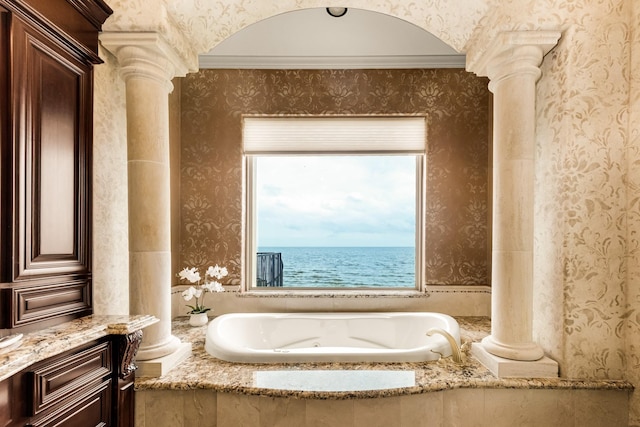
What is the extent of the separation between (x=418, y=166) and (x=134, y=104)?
2.06 m

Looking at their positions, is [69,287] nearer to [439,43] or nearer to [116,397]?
[116,397]

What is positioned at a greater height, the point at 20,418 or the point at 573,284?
the point at 573,284

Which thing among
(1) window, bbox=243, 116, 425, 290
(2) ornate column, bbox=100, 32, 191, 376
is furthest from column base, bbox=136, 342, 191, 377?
(1) window, bbox=243, 116, 425, 290

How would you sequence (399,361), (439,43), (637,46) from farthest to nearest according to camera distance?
(439,43) < (399,361) < (637,46)

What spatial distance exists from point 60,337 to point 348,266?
489 inches

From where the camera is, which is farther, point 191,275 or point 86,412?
point 191,275

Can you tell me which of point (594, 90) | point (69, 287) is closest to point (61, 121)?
point (69, 287)

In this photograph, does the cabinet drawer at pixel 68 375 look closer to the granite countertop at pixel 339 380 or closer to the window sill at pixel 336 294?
the granite countertop at pixel 339 380

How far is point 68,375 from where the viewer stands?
117cm

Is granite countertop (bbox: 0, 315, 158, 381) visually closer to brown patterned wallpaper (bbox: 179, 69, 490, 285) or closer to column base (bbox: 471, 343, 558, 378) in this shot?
brown patterned wallpaper (bbox: 179, 69, 490, 285)

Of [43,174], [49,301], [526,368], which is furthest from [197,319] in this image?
[526,368]

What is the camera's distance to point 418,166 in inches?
114

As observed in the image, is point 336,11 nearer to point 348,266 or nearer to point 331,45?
point 331,45

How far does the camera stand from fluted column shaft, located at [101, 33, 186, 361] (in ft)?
5.38
